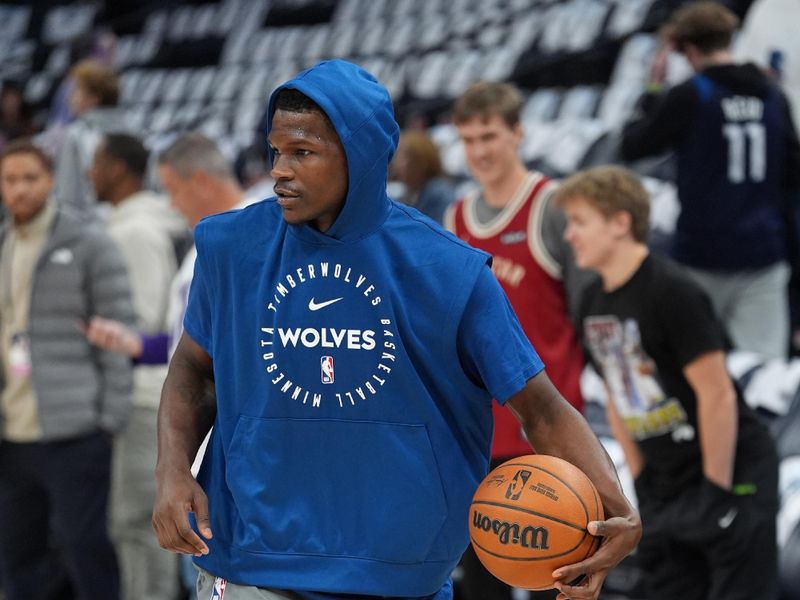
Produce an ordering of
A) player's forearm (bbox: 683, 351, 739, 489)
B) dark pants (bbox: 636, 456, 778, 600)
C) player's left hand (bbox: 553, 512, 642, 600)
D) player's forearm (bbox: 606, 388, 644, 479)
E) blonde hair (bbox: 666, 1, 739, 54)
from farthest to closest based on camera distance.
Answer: blonde hair (bbox: 666, 1, 739, 54), player's forearm (bbox: 606, 388, 644, 479), dark pants (bbox: 636, 456, 778, 600), player's forearm (bbox: 683, 351, 739, 489), player's left hand (bbox: 553, 512, 642, 600)

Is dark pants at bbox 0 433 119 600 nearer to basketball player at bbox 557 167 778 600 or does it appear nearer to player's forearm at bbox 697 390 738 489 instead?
basketball player at bbox 557 167 778 600

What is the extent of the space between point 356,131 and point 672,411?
7.18 ft

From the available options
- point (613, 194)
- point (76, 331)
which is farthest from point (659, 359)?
point (76, 331)

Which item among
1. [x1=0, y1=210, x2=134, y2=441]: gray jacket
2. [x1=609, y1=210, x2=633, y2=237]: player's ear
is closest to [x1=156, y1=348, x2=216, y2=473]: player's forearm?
[x1=609, y1=210, x2=633, y2=237]: player's ear

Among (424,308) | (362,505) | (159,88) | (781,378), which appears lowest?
(781,378)

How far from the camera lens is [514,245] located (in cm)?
469

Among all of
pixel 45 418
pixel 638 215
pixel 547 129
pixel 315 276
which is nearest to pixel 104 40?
pixel 547 129

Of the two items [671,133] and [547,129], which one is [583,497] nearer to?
[671,133]

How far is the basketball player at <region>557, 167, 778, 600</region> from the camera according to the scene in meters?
4.25

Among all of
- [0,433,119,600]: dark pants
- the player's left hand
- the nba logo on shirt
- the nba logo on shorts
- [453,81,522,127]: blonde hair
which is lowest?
[0,433,119,600]: dark pants

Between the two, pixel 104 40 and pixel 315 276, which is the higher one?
pixel 104 40

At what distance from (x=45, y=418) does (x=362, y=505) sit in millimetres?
3265

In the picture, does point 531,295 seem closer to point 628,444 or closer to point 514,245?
point 514,245

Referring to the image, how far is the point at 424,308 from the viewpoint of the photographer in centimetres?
262
